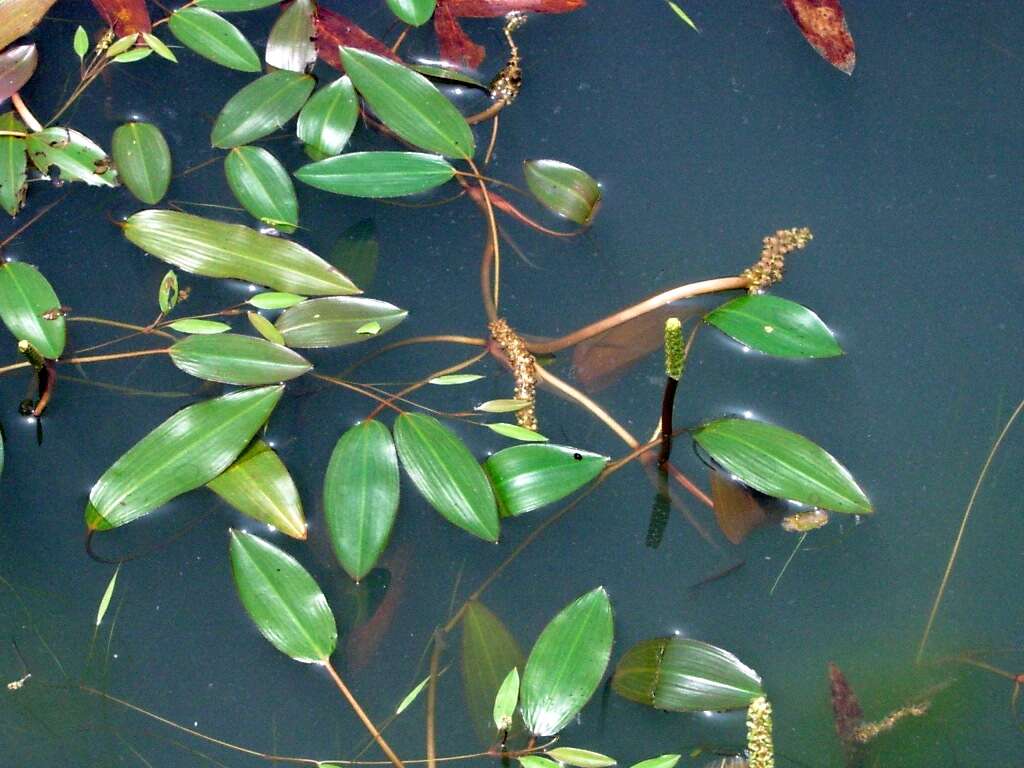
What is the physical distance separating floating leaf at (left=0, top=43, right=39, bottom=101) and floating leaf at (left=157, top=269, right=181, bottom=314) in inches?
16.8

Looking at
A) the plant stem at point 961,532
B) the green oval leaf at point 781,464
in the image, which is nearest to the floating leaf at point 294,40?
the green oval leaf at point 781,464

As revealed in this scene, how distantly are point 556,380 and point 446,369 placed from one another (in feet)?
0.50

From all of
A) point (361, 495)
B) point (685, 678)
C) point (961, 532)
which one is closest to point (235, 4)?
point (361, 495)

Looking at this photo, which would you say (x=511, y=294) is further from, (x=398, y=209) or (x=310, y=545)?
(x=310, y=545)

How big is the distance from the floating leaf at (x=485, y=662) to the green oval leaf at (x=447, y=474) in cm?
10

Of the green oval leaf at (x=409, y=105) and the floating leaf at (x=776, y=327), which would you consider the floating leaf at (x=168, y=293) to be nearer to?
the green oval leaf at (x=409, y=105)

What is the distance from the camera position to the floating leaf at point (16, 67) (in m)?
1.49

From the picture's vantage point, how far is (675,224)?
4.58 feet

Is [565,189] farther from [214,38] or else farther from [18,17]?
[18,17]

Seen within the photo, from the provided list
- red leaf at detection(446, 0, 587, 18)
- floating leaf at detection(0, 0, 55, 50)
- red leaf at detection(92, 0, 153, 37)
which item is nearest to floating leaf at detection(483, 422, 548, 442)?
red leaf at detection(446, 0, 587, 18)

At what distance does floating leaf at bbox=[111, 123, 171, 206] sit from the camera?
1.42 meters

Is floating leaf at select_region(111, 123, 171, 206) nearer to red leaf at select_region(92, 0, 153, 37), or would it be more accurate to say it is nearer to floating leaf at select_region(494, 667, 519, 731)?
red leaf at select_region(92, 0, 153, 37)

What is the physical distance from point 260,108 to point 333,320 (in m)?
0.39

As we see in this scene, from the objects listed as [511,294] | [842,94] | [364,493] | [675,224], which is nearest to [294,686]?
[364,493]
